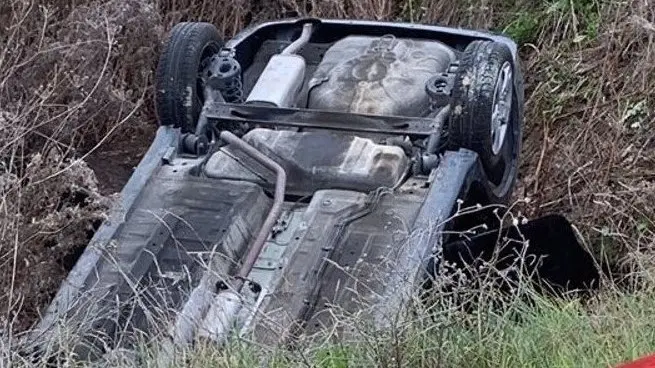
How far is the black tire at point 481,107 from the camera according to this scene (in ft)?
16.1

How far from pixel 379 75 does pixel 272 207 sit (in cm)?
93

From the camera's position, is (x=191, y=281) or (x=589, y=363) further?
(x=191, y=281)

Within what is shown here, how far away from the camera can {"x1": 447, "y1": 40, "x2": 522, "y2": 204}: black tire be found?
193 inches

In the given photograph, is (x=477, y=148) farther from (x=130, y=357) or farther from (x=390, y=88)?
(x=130, y=357)

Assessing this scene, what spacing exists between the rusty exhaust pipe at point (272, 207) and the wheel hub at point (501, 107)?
863mm

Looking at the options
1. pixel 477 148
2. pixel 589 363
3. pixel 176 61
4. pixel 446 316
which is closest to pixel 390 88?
pixel 477 148

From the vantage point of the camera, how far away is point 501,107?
5.25m

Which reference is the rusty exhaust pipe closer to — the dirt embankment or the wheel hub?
the dirt embankment

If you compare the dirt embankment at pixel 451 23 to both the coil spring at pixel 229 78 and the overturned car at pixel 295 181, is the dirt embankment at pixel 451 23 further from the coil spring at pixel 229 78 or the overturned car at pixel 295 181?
the coil spring at pixel 229 78

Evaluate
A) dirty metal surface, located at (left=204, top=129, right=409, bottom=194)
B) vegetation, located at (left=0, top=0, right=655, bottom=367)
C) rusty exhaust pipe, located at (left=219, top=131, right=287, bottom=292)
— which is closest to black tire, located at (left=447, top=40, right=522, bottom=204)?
dirty metal surface, located at (left=204, top=129, right=409, bottom=194)

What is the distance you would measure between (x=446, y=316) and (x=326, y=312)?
63cm

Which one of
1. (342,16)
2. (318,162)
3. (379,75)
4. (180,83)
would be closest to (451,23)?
(342,16)

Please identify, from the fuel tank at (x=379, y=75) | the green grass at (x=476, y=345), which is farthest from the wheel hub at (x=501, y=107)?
the green grass at (x=476, y=345)

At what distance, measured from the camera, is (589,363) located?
3.48 meters
